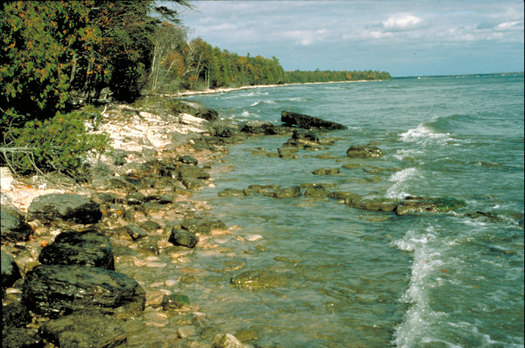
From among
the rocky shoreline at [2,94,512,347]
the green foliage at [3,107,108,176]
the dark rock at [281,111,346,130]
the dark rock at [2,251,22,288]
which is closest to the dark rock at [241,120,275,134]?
the dark rock at [281,111,346,130]

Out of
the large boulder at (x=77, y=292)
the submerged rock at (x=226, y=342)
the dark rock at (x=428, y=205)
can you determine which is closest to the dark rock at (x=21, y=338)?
the large boulder at (x=77, y=292)

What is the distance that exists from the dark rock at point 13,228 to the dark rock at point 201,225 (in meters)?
2.85

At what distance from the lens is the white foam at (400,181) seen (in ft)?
36.5

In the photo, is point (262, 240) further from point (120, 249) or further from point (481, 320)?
point (481, 320)

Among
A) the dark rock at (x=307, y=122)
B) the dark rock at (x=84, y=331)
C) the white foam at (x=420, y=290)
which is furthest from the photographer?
the dark rock at (x=307, y=122)

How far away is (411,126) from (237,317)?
2449 centimetres

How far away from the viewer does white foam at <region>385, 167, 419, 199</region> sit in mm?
11133

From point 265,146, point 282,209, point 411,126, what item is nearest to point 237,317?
point 282,209

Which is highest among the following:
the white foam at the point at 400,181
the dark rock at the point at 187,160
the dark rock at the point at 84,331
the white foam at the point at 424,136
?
the white foam at the point at 424,136

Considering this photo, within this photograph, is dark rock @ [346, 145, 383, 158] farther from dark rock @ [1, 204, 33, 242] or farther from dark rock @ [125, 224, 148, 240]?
dark rock @ [1, 204, 33, 242]

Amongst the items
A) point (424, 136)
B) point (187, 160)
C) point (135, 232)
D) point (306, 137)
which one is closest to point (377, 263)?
point (135, 232)

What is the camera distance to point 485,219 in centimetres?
873

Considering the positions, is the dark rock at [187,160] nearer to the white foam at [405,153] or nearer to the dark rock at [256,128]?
the white foam at [405,153]

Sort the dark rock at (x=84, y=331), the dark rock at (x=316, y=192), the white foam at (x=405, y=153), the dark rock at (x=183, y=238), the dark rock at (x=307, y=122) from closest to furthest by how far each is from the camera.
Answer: the dark rock at (x=84, y=331) < the dark rock at (x=183, y=238) < the dark rock at (x=316, y=192) < the white foam at (x=405, y=153) < the dark rock at (x=307, y=122)
